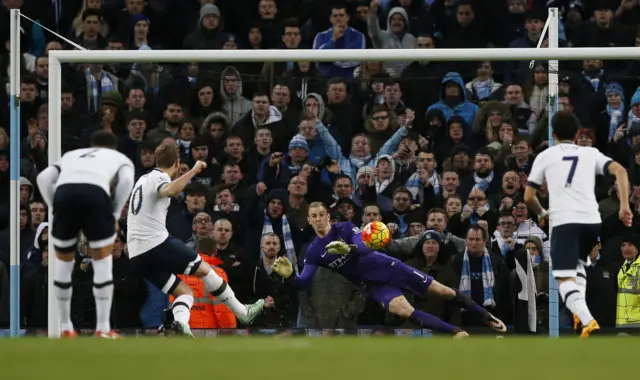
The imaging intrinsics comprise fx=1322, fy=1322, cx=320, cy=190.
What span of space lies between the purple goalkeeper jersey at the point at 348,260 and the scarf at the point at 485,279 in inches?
27.6

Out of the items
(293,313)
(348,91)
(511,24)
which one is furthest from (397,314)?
(511,24)

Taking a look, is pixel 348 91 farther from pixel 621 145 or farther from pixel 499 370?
pixel 499 370

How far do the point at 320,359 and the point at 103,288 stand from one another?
308cm

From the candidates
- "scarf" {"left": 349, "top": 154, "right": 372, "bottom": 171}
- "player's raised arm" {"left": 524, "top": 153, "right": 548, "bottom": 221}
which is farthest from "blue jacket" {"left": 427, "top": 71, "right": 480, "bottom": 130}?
"player's raised arm" {"left": 524, "top": 153, "right": 548, "bottom": 221}

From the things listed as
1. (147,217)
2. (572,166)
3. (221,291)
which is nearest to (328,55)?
(147,217)

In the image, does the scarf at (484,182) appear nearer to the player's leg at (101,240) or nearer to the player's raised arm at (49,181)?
the player's leg at (101,240)

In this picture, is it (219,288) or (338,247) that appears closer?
(219,288)

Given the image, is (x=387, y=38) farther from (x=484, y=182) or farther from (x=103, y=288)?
(x=103, y=288)

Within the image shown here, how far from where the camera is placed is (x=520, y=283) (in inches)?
516

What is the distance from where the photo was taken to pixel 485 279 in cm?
1323

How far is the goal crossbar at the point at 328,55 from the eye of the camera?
12.6 m

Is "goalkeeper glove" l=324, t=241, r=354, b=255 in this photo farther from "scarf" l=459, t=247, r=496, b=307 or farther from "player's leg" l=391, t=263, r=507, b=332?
"scarf" l=459, t=247, r=496, b=307

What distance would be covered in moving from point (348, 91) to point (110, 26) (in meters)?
4.28

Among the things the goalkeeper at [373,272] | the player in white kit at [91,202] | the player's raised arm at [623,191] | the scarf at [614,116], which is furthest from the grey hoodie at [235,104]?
the player's raised arm at [623,191]
